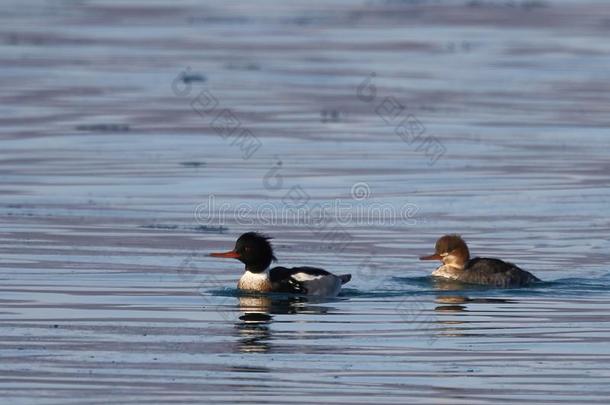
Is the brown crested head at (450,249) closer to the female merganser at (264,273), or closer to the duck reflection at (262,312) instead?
the female merganser at (264,273)

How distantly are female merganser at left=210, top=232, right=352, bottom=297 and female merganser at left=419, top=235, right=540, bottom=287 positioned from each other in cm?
120

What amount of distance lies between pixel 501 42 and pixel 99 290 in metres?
31.5

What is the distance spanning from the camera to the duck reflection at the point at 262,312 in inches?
487

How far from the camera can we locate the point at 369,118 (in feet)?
96.2

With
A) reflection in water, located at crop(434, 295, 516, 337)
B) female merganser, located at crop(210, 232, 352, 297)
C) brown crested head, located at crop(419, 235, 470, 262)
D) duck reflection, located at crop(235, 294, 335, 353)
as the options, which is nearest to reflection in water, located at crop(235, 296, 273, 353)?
duck reflection, located at crop(235, 294, 335, 353)

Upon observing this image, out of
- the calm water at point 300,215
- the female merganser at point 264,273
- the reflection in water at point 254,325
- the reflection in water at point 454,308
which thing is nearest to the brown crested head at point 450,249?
the calm water at point 300,215

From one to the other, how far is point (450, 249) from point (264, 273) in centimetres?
203

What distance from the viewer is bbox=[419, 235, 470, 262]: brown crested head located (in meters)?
16.2

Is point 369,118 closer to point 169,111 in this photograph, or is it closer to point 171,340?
point 169,111

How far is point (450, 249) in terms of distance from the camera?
16.4 m

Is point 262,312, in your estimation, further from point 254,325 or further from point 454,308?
point 454,308

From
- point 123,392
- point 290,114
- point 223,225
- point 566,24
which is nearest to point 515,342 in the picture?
point 123,392

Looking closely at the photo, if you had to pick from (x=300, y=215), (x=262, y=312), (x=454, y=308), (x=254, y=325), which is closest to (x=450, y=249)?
(x=454, y=308)

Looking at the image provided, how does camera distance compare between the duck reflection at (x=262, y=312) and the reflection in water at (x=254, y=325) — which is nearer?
the reflection in water at (x=254, y=325)
